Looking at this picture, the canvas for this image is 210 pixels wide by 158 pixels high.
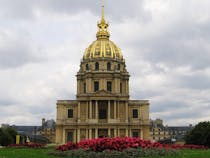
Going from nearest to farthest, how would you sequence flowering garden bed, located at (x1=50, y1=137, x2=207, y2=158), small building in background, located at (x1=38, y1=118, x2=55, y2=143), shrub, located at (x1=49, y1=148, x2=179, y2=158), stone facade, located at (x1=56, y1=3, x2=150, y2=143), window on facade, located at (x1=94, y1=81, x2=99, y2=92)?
shrub, located at (x1=49, y1=148, x2=179, y2=158), flowering garden bed, located at (x1=50, y1=137, x2=207, y2=158), stone facade, located at (x1=56, y1=3, x2=150, y2=143), window on facade, located at (x1=94, y1=81, x2=99, y2=92), small building in background, located at (x1=38, y1=118, x2=55, y2=143)

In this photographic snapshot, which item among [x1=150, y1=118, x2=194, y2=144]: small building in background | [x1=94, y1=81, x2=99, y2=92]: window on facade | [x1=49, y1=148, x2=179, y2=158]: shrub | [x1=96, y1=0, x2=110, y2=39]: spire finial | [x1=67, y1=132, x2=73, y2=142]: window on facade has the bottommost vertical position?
[x1=49, y1=148, x2=179, y2=158]: shrub

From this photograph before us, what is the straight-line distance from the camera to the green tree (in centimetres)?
6065

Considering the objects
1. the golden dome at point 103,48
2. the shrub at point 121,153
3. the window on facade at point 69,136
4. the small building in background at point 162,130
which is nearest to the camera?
the shrub at point 121,153

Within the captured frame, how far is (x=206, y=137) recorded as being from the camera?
60562mm

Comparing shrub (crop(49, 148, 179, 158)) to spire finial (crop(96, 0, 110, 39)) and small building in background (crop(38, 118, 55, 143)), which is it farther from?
small building in background (crop(38, 118, 55, 143))

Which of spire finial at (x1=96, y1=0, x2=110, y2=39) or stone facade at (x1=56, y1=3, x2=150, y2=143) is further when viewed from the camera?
spire finial at (x1=96, y1=0, x2=110, y2=39)

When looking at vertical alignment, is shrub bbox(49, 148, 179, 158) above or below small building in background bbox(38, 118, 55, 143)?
below

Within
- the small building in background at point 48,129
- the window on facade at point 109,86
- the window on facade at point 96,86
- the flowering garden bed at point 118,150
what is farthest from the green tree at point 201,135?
the small building in background at point 48,129

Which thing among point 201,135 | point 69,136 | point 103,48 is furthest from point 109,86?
point 201,135

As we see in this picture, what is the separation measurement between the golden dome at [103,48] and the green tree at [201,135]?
30628 mm

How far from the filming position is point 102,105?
84.6 m

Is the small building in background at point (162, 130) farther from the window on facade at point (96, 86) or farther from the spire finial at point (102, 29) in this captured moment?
the window on facade at point (96, 86)

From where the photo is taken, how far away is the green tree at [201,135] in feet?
199

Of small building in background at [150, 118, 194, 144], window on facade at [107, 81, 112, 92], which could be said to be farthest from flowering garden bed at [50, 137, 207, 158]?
small building in background at [150, 118, 194, 144]
